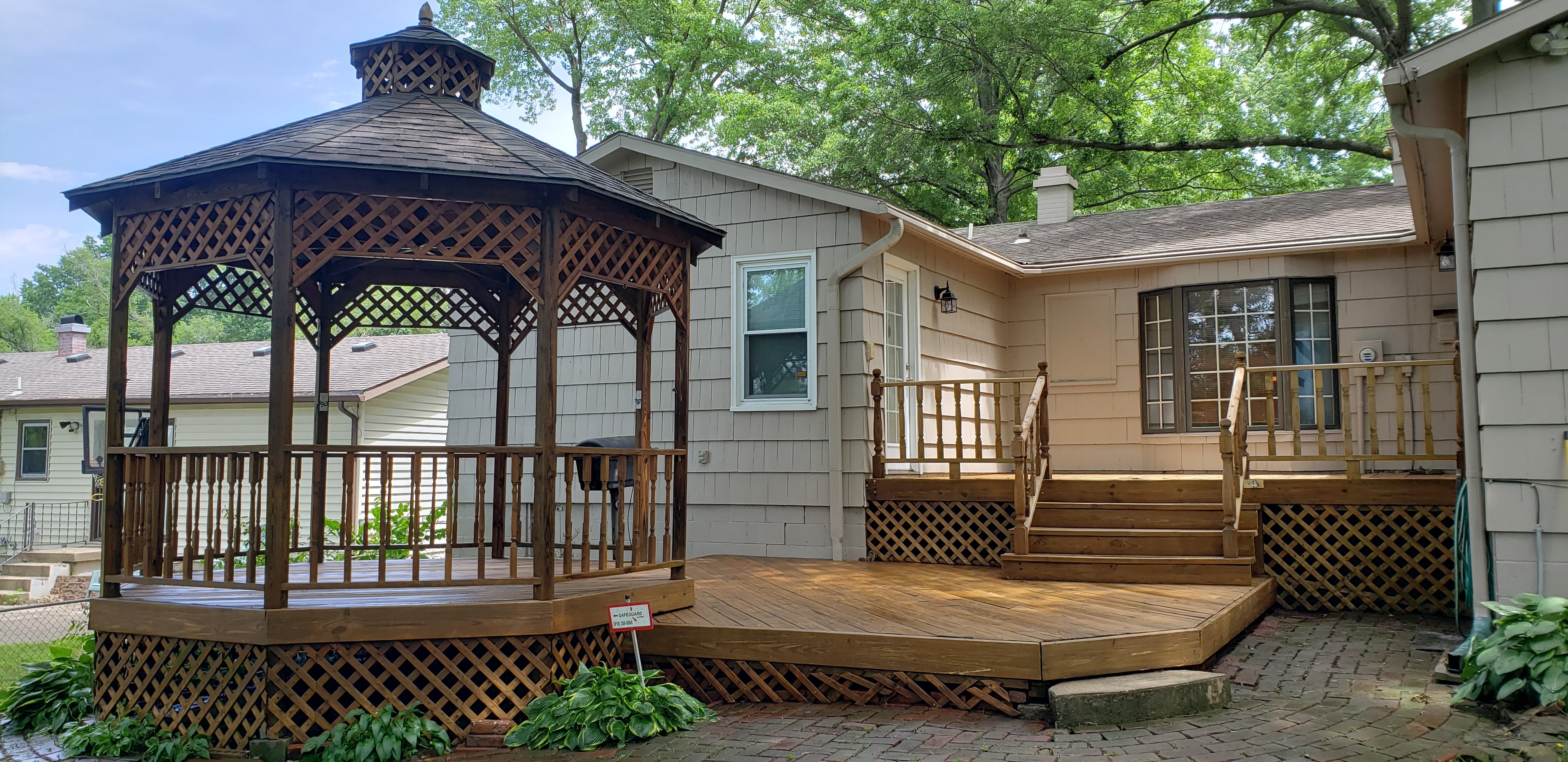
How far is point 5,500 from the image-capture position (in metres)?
19.2

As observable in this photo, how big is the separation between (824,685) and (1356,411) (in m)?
6.32

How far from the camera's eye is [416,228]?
531cm

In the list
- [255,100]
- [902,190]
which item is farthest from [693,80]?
[255,100]

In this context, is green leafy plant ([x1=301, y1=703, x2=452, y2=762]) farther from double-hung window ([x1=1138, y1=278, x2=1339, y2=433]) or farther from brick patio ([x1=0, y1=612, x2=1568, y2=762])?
double-hung window ([x1=1138, y1=278, x2=1339, y2=433])

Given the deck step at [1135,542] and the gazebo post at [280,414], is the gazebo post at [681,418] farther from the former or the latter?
the deck step at [1135,542]

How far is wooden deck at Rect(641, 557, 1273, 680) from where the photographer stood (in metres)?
5.12

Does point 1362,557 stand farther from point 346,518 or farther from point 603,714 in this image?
point 346,518

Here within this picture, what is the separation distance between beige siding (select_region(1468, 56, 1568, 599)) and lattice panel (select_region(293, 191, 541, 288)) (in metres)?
4.86

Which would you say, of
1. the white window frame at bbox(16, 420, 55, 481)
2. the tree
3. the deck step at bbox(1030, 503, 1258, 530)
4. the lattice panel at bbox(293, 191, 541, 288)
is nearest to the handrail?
the deck step at bbox(1030, 503, 1258, 530)

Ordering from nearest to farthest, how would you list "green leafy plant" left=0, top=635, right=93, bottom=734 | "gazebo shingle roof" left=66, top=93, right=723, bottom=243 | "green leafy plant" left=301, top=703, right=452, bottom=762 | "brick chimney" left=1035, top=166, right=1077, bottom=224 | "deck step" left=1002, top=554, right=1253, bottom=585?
"green leafy plant" left=301, top=703, right=452, bottom=762, "gazebo shingle roof" left=66, top=93, right=723, bottom=243, "green leafy plant" left=0, top=635, right=93, bottom=734, "deck step" left=1002, top=554, right=1253, bottom=585, "brick chimney" left=1035, top=166, right=1077, bottom=224

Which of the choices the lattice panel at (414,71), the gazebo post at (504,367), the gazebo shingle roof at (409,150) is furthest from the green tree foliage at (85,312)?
the gazebo shingle roof at (409,150)

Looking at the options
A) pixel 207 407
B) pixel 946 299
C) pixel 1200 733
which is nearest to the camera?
pixel 1200 733

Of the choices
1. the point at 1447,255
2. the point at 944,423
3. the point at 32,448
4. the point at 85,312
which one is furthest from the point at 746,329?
the point at 85,312

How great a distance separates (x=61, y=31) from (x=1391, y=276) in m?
68.9
